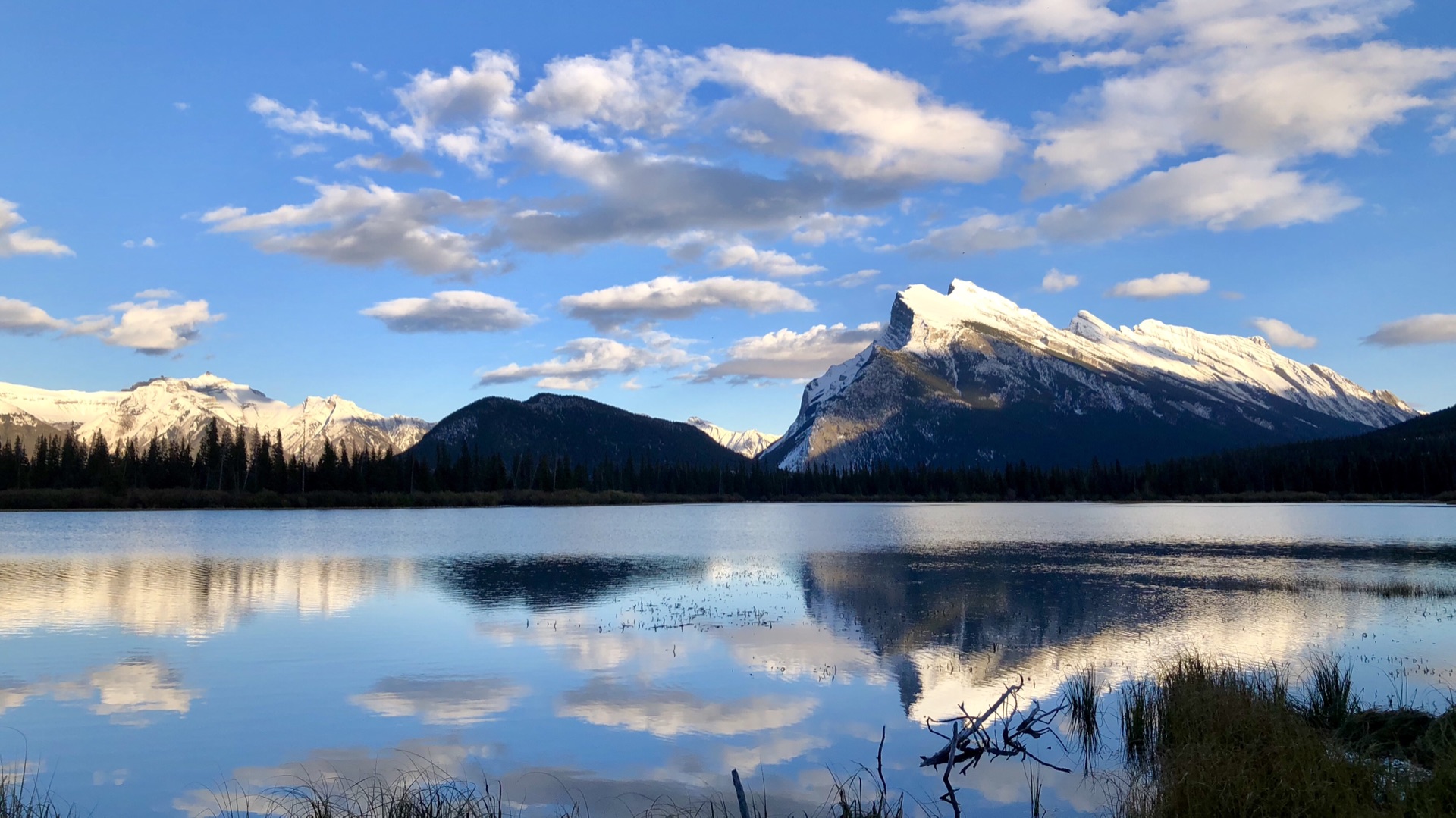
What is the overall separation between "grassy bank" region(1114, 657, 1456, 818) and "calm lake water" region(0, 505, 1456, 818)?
2378mm

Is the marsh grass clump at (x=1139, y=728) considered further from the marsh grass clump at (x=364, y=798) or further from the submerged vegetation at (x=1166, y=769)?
the marsh grass clump at (x=364, y=798)

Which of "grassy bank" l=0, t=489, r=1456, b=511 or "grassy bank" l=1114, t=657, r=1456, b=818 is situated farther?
Result: "grassy bank" l=0, t=489, r=1456, b=511

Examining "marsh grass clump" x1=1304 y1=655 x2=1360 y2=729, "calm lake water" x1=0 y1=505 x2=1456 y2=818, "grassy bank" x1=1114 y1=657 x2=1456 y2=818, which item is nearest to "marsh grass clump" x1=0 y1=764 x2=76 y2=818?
"calm lake water" x1=0 y1=505 x2=1456 y2=818

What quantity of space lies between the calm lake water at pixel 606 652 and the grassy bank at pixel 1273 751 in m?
2.38

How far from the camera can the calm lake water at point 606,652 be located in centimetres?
1789

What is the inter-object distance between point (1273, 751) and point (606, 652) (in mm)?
19744

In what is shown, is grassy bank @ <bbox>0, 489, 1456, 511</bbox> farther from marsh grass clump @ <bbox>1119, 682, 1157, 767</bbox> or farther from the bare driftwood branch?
marsh grass clump @ <bbox>1119, 682, 1157, 767</bbox>

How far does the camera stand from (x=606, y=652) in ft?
96.5

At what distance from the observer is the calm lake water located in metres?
17.9

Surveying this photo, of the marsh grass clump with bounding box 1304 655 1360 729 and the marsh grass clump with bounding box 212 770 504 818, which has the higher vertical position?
the marsh grass clump with bounding box 1304 655 1360 729

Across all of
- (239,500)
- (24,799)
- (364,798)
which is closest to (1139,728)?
(364,798)

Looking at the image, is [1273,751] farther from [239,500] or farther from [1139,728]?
[239,500]

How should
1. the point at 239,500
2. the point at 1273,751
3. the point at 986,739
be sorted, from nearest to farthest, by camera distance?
the point at 1273,751
the point at 986,739
the point at 239,500

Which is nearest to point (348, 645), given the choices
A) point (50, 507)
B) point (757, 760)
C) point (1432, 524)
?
point (757, 760)
